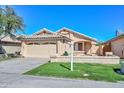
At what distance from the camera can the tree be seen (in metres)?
27.2

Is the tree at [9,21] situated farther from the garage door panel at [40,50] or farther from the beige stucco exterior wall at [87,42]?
the beige stucco exterior wall at [87,42]

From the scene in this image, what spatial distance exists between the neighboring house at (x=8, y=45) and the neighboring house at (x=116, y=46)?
1504 centimetres

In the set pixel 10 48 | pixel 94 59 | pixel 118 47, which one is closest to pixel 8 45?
pixel 10 48

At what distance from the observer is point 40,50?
29.2 m

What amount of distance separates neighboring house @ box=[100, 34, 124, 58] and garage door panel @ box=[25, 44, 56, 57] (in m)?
9.10

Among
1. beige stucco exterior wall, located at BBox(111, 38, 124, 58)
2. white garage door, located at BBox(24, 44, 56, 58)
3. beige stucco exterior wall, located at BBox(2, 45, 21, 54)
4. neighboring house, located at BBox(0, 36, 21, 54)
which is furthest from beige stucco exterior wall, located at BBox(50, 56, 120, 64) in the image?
beige stucco exterior wall, located at BBox(2, 45, 21, 54)

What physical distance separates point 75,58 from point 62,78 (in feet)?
29.6
